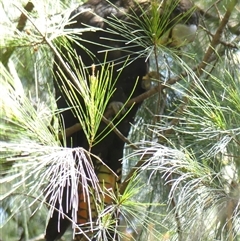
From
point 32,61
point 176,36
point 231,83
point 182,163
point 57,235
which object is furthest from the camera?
point 32,61

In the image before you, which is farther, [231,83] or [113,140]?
[113,140]

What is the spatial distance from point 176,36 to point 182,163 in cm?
46

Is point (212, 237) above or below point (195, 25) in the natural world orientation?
below

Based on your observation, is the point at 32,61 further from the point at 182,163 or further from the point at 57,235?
the point at 182,163

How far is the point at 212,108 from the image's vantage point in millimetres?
1254

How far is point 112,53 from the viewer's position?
70.1 inches

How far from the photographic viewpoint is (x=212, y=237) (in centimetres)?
124

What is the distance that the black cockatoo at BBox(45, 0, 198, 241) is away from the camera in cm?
159

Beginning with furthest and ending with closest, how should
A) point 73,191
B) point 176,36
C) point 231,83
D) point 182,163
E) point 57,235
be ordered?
point 57,235, point 176,36, point 231,83, point 182,163, point 73,191

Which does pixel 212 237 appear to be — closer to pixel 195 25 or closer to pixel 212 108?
pixel 212 108

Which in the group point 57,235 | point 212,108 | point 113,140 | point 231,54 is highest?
point 231,54

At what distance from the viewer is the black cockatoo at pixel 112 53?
5.22ft

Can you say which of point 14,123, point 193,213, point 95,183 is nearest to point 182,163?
point 193,213

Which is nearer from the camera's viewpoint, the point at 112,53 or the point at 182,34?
the point at 182,34
